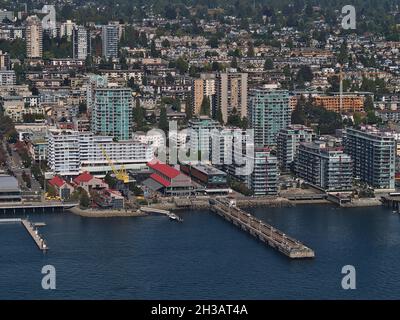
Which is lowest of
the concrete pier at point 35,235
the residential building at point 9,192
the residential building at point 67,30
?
the concrete pier at point 35,235

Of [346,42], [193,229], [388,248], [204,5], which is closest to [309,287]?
[388,248]

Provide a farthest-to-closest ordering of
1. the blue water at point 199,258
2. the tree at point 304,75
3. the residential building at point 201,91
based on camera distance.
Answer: the tree at point 304,75 → the residential building at point 201,91 → the blue water at point 199,258

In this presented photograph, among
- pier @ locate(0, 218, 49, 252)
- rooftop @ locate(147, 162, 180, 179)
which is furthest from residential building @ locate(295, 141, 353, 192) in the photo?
pier @ locate(0, 218, 49, 252)

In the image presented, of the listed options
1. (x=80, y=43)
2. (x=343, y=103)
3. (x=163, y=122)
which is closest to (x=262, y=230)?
(x=163, y=122)

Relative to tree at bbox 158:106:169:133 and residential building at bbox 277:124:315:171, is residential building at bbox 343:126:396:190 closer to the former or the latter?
residential building at bbox 277:124:315:171

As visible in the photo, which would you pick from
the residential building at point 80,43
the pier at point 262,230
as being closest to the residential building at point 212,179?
the pier at point 262,230

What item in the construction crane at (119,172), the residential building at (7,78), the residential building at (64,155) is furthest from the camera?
the residential building at (7,78)

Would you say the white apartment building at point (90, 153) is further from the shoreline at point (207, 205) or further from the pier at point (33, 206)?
the shoreline at point (207, 205)
